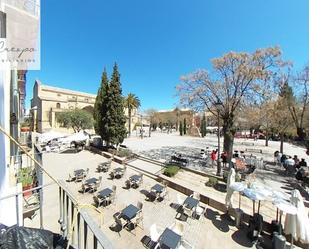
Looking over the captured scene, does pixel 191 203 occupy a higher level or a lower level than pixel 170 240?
higher

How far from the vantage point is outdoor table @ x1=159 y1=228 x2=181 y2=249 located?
6.24m

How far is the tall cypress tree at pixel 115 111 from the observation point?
2198 cm

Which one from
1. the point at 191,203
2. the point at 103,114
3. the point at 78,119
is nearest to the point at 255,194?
the point at 191,203

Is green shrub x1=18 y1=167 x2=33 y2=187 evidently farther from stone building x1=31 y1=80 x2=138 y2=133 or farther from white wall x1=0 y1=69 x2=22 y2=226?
stone building x1=31 y1=80 x2=138 y2=133

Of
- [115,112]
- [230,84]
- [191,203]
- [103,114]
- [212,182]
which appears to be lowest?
[212,182]

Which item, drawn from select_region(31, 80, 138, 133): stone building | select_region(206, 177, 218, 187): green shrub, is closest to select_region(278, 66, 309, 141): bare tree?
select_region(206, 177, 218, 187): green shrub

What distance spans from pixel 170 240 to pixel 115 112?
1736 centimetres

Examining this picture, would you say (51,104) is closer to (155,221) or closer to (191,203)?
(155,221)

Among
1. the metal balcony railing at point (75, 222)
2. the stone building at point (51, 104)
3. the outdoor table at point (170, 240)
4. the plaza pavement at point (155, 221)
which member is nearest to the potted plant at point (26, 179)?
the metal balcony railing at point (75, 222)

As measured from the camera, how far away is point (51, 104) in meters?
47.7

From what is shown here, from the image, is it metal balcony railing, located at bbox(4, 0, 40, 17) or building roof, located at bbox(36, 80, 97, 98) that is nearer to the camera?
metal balcony railing, located at bbox(4, 0, 40, 17)

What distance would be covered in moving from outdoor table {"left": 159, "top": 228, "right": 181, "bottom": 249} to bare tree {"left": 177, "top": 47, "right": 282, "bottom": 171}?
10234mm

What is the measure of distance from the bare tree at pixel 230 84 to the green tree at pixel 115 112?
7434 millimetres

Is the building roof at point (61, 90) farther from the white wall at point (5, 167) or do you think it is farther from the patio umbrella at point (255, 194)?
the patio umbrella at point (255, 194)
